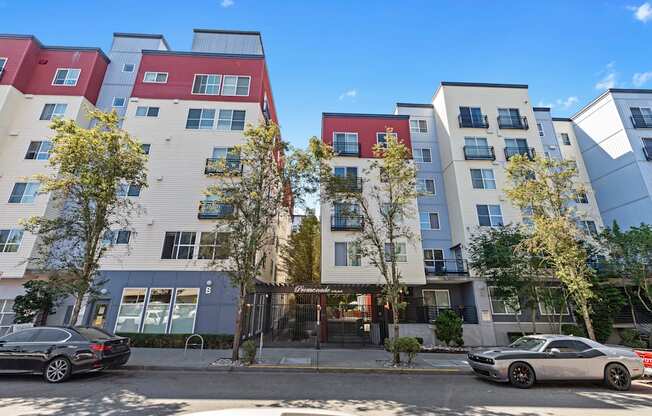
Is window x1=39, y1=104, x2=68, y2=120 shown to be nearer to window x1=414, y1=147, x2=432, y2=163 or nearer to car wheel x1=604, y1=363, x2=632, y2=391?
window x1=414, y1=147, x2=432, y2=163

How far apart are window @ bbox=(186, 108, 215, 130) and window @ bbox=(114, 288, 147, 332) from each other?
39.0 feet

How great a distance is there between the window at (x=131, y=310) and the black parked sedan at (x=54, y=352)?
8062 mm

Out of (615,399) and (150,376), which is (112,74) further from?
(615,399)

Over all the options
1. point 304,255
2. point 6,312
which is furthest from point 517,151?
point 6,312

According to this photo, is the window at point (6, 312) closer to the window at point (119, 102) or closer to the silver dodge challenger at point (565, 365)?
the window at point (119, 102)

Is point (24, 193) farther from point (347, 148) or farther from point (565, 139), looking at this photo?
point (565, 139)

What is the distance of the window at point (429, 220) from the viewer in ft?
76.3

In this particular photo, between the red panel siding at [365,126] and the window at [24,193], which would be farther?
the red panel siding at [365,126]

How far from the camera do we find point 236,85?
2247 centimetres

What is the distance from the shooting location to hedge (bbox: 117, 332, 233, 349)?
1548 centimetres

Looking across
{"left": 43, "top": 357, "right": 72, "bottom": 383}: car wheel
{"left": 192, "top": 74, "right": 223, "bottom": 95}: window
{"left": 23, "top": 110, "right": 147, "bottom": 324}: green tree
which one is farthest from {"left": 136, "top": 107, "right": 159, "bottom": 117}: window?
{"left": 43, "top": 357, "right": 72, "bottom": 383}: car wheel

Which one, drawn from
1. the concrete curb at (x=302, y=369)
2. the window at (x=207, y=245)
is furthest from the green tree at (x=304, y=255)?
the concrete curb at (x=302, y=369)

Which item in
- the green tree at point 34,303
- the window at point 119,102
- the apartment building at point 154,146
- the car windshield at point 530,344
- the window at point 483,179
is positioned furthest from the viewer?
the window at point 119,102

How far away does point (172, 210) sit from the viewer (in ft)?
62.4
